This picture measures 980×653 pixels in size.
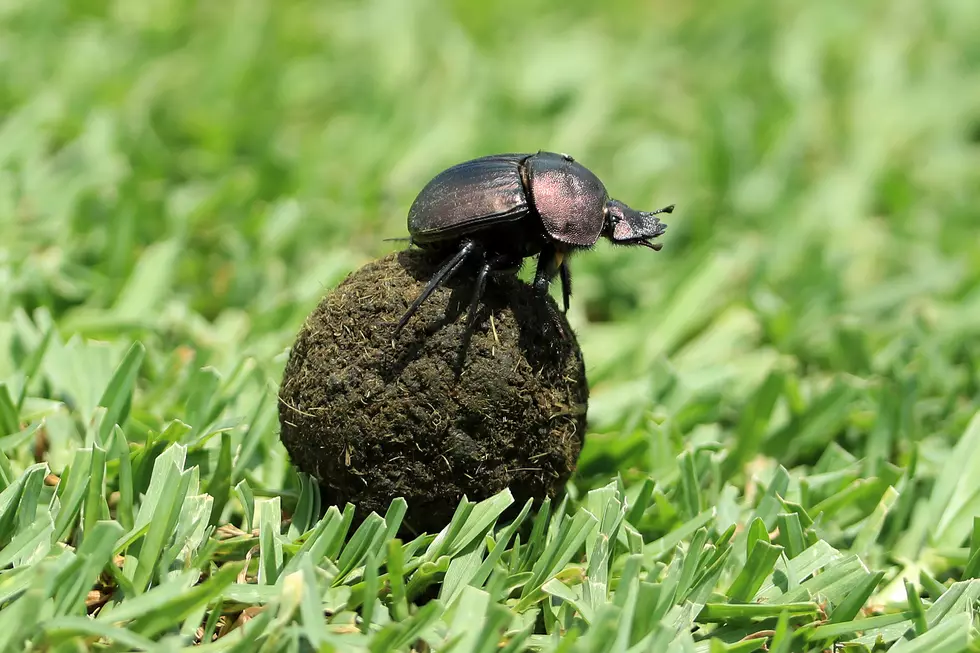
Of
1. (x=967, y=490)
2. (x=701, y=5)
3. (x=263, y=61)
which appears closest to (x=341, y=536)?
(x=967, y=490)

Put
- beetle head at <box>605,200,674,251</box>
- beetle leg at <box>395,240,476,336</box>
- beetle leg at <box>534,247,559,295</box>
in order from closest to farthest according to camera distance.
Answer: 1. beetle leg at <box>395,240,476,336</box>
2. beetle leg at <box>534,247,559,295</box>
3. beetle head at <box>605,200,674,251</box>

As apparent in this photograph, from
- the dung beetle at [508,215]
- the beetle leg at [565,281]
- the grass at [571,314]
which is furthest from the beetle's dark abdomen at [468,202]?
the grass at [571,314]

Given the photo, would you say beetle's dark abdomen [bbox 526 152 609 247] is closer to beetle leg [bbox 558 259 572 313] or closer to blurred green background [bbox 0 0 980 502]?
beetle leg [bbox 558 259 572 313]

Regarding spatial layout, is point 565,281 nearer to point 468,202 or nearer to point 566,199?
point 566,199

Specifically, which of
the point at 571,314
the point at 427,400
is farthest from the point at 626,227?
the point at 571,314

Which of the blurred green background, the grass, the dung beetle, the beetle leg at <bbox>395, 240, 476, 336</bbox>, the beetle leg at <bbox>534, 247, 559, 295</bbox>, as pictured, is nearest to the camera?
the grass

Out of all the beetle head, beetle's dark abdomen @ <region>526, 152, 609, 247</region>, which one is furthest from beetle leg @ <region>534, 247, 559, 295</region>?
the beetle head

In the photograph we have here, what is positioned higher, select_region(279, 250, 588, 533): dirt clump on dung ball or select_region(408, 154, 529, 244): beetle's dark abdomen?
select_region(408, 154, 529, 244): beetle's dark abdomen
